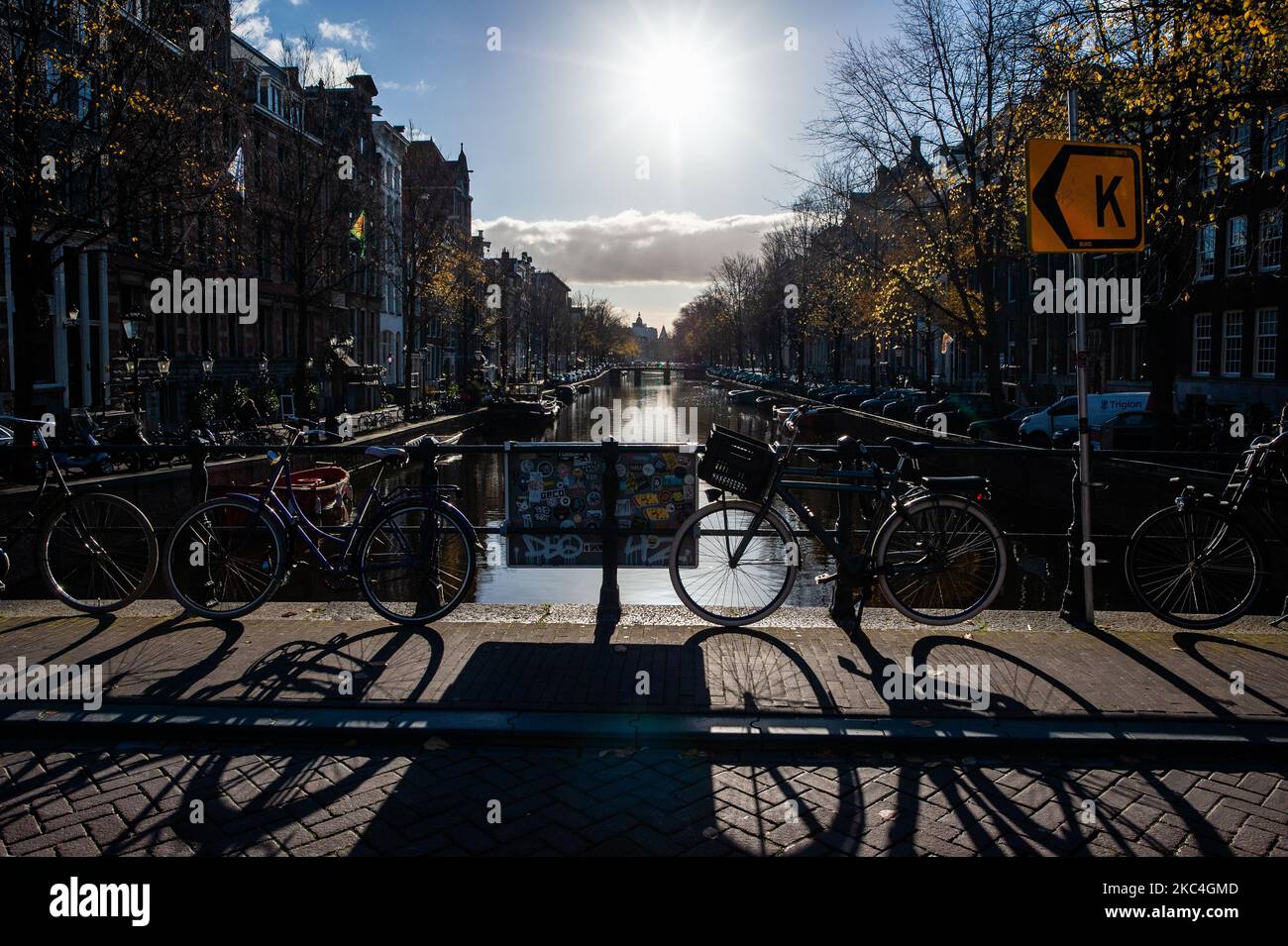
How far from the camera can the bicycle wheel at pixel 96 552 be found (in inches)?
265

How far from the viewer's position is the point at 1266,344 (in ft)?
103

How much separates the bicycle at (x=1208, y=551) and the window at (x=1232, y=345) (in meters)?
30.3

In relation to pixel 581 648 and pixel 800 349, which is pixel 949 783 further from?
pixel 800 349

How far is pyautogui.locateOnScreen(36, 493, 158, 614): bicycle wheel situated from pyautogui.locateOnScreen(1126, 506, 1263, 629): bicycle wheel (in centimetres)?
682

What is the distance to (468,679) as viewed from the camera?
5.26 metres

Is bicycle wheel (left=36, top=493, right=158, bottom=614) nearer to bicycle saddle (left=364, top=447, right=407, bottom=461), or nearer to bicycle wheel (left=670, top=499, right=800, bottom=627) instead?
bicycle saddle (left=364, top=447, right=407, bottom=461)

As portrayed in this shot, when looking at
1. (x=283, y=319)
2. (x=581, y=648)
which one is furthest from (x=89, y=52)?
(x=283, y=319)

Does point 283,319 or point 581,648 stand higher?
point 283,319

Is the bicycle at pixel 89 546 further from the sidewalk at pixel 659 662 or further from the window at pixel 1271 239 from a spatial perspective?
the window at pixel 1271 239

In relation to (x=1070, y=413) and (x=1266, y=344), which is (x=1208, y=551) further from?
(x=1266, y=344)

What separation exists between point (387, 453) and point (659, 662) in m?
2.41
